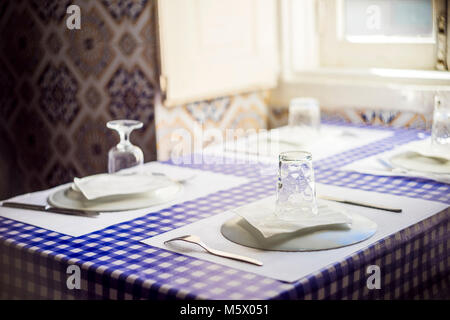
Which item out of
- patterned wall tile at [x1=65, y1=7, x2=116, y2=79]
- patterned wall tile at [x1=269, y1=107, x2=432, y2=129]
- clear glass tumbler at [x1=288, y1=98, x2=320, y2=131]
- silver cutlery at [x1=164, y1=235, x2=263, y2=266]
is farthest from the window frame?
silver cutlery at [x1=164, y1=235, x2=263, y2=266]

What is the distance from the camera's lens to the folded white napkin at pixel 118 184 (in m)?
1.56

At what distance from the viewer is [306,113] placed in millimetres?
2195

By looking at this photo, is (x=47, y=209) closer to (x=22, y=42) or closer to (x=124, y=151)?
(x=124, y=151)

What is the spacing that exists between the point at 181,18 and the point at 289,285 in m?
1.37

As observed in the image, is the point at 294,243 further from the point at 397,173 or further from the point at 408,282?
the point at 397,173

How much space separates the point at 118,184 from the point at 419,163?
799mm

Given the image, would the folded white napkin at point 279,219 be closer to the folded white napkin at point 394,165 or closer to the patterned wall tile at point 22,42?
the folded white napkin at point 394,165

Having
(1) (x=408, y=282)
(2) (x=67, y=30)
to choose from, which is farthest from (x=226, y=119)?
(1) (x=408, y=282)

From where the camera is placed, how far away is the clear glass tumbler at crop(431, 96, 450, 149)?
6.05 feet

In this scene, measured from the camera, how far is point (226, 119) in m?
2.63

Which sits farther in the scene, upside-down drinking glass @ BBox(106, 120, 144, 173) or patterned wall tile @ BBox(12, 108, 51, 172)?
patterned wall tile @ BBox(12, 108, 51, 172)

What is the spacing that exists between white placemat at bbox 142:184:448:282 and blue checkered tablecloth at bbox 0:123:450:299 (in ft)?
0.06

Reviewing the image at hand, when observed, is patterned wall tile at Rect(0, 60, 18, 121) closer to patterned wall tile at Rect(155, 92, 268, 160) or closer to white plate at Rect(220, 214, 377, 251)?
patterned wall tile at Rect(155, 92, 268, 160)

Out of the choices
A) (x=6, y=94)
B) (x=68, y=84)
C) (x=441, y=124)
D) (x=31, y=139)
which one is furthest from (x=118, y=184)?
(x=6, y=94)
